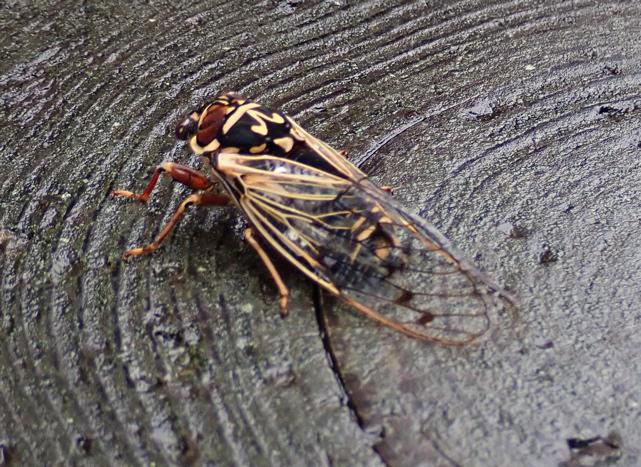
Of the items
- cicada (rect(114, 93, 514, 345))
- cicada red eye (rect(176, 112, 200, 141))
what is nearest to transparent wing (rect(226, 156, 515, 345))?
cicada (rect(114, 93, 514, 345))

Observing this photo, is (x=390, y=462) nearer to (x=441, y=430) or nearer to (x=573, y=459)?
(x=441, y=430)

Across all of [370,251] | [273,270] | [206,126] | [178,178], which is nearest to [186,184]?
[178,178]

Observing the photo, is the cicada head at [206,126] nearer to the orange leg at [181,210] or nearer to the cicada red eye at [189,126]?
the cicada red eye at [189,126]

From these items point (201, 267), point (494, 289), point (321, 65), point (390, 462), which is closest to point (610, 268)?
point (494, 289)

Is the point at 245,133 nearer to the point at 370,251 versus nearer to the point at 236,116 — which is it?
the point at 236,116

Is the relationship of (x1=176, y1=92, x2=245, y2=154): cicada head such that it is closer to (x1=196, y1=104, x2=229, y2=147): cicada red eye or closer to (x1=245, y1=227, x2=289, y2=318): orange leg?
(x1=196, y1=104, x2=229, y2=147): cicada red eye

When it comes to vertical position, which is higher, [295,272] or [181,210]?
[181,210]

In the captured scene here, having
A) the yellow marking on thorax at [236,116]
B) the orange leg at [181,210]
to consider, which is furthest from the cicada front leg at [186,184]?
the yellow marking on thorax at [236,116]
